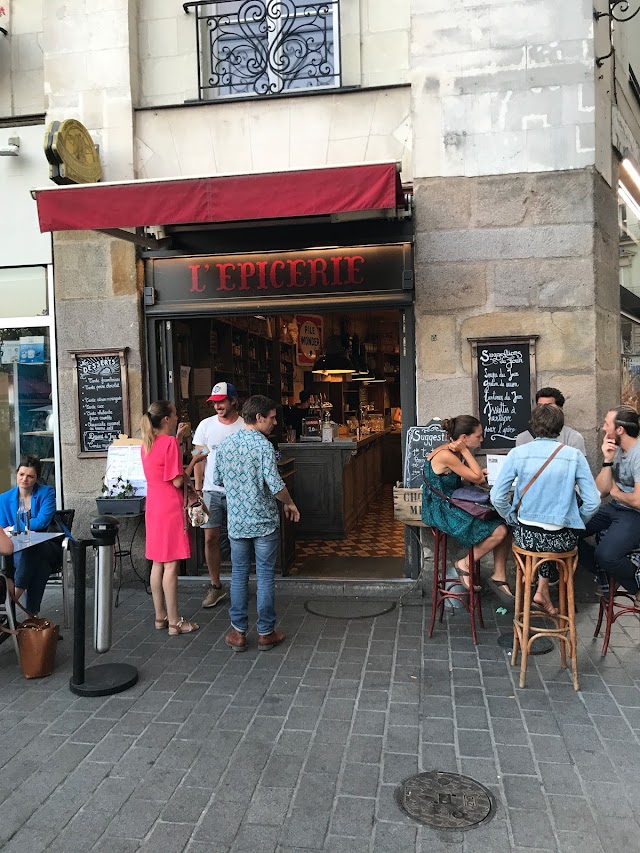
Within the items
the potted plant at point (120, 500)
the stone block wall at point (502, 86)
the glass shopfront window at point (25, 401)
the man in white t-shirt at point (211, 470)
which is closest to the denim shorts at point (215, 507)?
the man in white t-shirt at point (211, 470)

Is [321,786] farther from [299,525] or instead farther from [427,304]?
[299,525]

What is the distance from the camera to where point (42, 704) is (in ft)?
13.8

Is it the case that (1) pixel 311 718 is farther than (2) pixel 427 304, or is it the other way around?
(2) pixel 427 304

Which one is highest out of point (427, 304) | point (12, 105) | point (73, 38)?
point (73, 38)

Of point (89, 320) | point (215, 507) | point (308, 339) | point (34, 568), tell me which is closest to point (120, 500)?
point (215, 507)

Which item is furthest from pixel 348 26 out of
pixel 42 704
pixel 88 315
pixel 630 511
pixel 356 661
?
pixel 42 704

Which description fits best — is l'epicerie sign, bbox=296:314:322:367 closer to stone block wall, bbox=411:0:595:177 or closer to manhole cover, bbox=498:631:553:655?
stone block wall, bbox=411:0:595:177

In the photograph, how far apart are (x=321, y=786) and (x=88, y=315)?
200 inches

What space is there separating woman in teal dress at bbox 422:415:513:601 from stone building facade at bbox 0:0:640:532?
3.24 feet

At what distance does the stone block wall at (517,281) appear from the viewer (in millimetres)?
5883

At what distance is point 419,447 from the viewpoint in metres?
6.08

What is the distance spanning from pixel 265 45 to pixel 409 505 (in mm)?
4613

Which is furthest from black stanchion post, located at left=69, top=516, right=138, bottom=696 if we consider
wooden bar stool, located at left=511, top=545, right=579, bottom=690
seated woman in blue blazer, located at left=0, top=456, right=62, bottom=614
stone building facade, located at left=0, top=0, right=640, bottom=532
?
wooden bar stool, located at left=511, top=545, right=579, bottom=690

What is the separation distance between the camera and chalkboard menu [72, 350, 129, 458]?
670 cm
